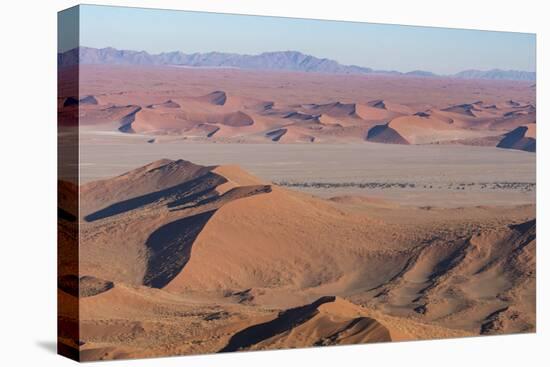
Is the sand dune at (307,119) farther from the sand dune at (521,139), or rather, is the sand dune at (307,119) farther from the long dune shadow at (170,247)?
the long dune shadow at (170,247)

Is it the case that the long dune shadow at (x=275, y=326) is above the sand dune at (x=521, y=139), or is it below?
below

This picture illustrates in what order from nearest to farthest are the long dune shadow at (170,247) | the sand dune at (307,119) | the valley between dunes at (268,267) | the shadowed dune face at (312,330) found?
Answer: the valley between dunes at (268,267), the shadowed dune face at (312,330), the long dune shadow at (170,247), the sand dune at (307,119)

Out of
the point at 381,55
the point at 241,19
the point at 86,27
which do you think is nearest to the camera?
the point at 86,27

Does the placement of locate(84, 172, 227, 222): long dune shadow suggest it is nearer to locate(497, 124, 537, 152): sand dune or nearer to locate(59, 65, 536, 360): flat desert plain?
locate(59, 65, 536, 360): flat desert plain

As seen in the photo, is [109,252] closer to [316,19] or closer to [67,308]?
[67,308]

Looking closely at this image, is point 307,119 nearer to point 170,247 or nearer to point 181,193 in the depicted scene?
point 181,193

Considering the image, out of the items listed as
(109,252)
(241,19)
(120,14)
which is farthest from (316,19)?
(109,252)

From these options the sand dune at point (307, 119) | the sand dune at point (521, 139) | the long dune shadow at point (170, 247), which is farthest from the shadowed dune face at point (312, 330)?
the sand dune at point (521, 139)

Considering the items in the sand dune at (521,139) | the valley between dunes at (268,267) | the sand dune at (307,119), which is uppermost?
the sand dune at (307,119)
